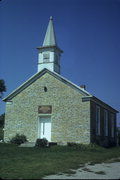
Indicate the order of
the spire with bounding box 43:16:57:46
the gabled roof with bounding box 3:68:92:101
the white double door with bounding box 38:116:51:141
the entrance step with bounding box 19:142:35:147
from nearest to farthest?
the entrance step with bounding box 19:142:35:147, the gabled roof with bounding box 3:68:92:101, the white double door with bounding box 38:116:51:141, the spire with bounding box 43:16:57:46

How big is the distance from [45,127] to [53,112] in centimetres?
145

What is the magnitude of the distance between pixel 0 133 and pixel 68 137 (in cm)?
882

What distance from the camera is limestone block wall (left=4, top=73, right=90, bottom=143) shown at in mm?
24422

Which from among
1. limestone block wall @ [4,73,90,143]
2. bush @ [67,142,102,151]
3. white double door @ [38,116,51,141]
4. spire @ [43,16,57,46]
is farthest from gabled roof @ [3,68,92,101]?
bush @ [67,142,102,151]

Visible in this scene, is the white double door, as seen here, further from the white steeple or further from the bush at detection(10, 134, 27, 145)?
the white steeple

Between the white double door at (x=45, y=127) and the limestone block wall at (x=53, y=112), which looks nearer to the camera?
the limestone block wall at (x=53, y=112)

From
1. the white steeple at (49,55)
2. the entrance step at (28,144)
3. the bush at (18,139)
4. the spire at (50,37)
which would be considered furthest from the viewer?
the spire at (50,37)

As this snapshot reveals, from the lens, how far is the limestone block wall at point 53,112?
24422 mm

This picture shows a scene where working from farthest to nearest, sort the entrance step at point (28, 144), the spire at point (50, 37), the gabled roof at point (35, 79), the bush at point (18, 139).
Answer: the spire at point (50, 37), the bush at point (18, 139), the gabled roof at point (35, 79), the entrance step at point (28, 144)

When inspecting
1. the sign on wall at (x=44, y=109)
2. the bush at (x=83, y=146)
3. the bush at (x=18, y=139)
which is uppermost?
the sign on wall at (x=44, y=109)

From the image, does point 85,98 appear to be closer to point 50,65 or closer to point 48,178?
Answer: point 50,65

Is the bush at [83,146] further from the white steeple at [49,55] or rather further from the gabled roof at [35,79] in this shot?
the white steeple at [49,55]

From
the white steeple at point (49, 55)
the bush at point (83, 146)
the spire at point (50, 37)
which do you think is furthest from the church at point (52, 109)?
the bush at point (83, 146)

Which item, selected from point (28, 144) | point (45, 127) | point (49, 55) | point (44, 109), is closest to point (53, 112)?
point (44, 109)
